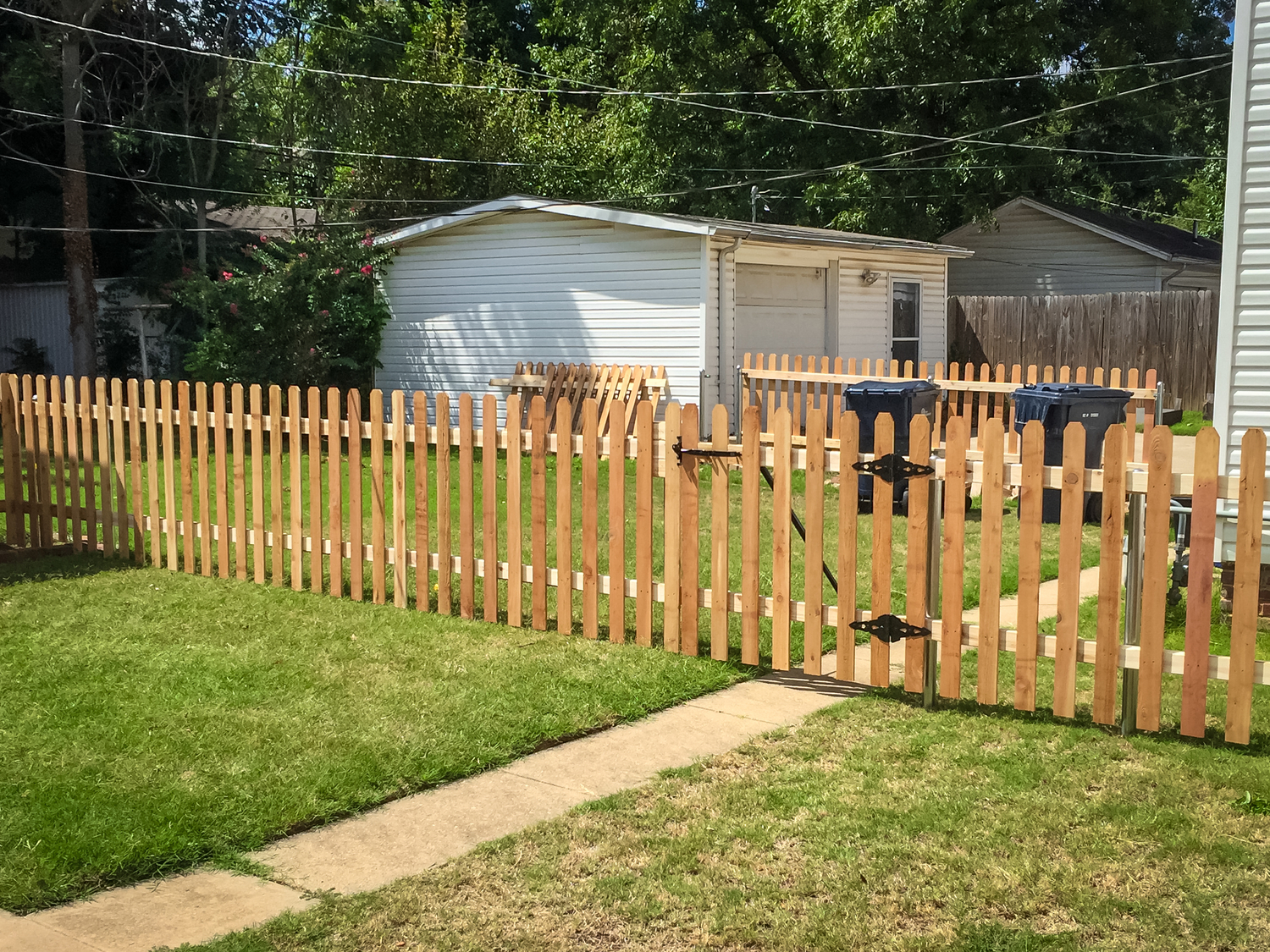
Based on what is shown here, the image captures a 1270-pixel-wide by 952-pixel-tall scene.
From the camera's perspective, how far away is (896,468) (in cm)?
575

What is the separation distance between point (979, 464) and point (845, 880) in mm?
Answer: 2305

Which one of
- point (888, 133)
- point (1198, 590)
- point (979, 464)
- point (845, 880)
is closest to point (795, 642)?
point (979, 464)

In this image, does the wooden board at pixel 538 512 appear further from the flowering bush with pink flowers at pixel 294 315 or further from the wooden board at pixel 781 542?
the flowering bush with pink flowers at pixel 294 315

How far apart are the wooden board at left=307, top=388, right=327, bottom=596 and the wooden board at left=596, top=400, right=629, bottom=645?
83.6 inches

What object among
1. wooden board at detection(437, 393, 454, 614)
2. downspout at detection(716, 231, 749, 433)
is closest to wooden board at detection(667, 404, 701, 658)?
wooden board at detection(437, 393, 454, 614)

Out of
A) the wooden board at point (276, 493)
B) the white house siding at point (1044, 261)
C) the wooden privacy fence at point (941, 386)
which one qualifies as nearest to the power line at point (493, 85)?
the white house siding at point (1044, 261)

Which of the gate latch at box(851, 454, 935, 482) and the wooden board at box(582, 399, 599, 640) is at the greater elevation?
the gate latch at box(851, 454, 935, 482)

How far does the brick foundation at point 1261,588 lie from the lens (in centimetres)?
738

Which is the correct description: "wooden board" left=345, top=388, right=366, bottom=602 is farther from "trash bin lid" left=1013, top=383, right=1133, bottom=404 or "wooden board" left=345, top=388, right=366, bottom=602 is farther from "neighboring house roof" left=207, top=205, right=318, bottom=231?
"neighboring house roof" left=207, top=205, right=318, bottom=231

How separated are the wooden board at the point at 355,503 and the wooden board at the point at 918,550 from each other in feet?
11.4

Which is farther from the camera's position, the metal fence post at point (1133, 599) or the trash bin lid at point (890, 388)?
the trash bin lid at point (890, 388)

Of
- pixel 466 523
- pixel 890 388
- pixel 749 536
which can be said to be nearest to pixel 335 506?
pixel 466 523

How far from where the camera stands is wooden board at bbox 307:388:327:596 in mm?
8094

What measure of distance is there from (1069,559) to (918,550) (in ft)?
2.20
